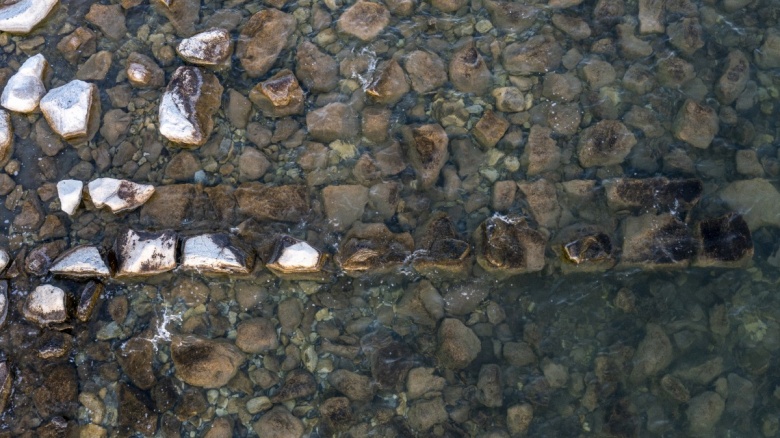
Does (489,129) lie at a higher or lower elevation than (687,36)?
lower

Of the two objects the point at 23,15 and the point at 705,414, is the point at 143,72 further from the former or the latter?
the point at 705,414

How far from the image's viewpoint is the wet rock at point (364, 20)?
406cm

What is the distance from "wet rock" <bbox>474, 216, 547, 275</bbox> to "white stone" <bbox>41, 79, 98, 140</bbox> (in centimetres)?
249

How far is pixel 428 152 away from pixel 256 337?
1.47 metres

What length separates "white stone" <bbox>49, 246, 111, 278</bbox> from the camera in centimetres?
360

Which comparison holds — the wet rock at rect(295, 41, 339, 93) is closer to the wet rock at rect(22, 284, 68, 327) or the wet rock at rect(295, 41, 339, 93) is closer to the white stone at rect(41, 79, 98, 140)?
the white stone at rect(41, 79, 98, 140)

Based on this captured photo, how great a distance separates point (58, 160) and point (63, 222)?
0.42 metres

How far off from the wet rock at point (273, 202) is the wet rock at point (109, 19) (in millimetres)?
1411

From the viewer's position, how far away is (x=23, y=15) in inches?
161

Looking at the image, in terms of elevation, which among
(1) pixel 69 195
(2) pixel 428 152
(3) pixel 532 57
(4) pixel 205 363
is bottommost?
(4) pixel 205 363

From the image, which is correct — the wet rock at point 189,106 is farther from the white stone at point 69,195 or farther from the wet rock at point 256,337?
the wet rock at point 256,337

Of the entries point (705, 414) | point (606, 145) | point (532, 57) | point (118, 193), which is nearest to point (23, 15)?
point (118, 193)

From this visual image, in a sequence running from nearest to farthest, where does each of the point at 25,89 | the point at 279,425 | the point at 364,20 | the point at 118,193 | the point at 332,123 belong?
the point at 279,425, the point at 118,193, the point at 332,123, the point at 25,89, the point at 364,20

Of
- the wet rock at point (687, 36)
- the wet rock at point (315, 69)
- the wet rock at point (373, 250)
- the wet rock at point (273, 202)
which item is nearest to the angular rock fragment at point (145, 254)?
the wet rock at point (273, 202)
